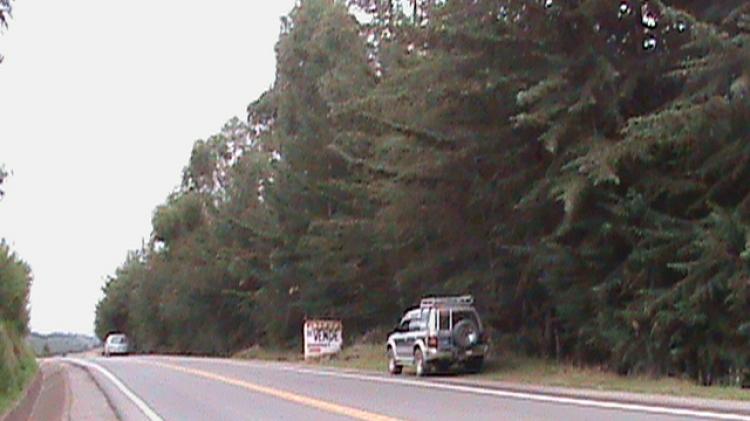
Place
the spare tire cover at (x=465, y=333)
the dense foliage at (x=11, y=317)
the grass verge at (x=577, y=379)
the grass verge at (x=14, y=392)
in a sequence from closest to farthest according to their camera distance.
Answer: the grass verge at (x=577, y=379)
the grass verge at (x=14, y=392)
the dense foliage at (x=11, y=317)
the spare tire cover at (x=465, y=333)

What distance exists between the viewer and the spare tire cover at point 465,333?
1136 inches

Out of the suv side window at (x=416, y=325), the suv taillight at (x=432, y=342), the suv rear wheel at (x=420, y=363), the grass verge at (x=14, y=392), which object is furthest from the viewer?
the suv side window at (x=416, y=325)

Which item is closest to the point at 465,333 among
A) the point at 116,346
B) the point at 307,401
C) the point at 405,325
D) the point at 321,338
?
the point at 405,325

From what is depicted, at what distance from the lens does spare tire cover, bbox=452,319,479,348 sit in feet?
94.6

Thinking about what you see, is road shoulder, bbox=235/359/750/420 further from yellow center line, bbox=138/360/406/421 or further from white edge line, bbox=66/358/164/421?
white edge line, bbox=66/358/164/421

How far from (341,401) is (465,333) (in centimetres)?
941

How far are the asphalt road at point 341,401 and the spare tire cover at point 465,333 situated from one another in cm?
192

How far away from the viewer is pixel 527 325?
3244cm

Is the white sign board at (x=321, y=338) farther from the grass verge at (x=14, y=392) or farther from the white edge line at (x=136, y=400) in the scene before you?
the grass verge at (x=14, y=392)

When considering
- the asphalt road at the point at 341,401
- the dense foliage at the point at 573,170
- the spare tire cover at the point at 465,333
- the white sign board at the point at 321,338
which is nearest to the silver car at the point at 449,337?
the spare tire cover at the point at 465,333

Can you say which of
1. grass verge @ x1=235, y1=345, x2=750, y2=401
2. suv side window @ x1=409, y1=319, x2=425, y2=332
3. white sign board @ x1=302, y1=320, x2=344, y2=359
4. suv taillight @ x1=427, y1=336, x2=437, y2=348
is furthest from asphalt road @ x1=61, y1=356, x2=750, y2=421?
white sign board @ x1=302, y1=320, x2=344, y2=359

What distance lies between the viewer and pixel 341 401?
20141 millimetres

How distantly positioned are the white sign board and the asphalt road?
13.2 m

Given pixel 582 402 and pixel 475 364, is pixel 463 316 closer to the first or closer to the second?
pixel 475 364
